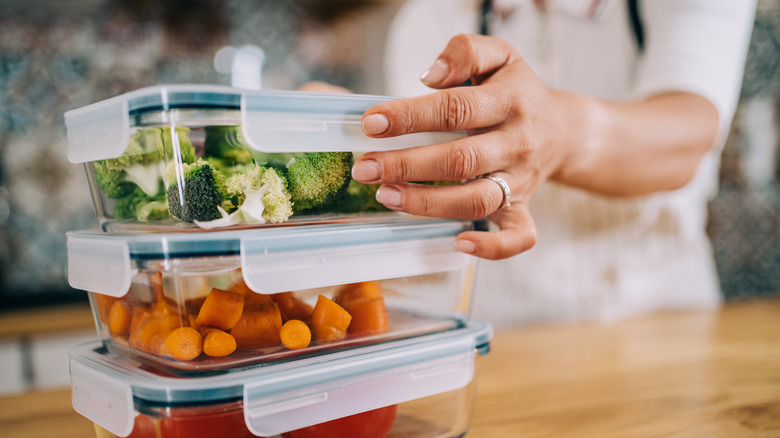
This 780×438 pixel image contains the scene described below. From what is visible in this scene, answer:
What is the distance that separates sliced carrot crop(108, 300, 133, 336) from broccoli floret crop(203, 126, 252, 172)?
0.15 meters

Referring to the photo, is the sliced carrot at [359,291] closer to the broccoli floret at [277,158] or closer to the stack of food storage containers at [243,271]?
the stack of food storage containers at [243,271]

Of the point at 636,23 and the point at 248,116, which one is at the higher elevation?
the point at 636,23

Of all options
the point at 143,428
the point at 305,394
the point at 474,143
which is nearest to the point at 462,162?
the point at 474,143

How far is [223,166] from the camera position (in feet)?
1.44

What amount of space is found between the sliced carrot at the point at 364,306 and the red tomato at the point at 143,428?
17 cm

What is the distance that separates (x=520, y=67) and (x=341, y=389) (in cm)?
36

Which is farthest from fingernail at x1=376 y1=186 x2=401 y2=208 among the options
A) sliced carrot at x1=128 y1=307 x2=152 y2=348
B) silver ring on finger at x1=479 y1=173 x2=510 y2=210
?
sliced carrot at x1=128 y1=307 x2=152 y2=348

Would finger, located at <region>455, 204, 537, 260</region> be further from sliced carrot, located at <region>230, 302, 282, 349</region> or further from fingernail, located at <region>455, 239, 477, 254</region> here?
sliced carrot, located at <region>230, 302, 282, 349</region>

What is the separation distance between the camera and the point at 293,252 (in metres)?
0.46

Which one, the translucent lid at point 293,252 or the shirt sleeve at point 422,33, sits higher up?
the shirt sleeve at point 422,33

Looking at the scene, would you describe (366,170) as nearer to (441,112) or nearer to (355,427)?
(441,112)

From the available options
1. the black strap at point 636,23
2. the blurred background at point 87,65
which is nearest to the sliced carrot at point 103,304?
the black strap at point 636,23

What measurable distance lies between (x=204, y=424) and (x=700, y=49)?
1.03 meters

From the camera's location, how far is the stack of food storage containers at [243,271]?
1.41 feet
